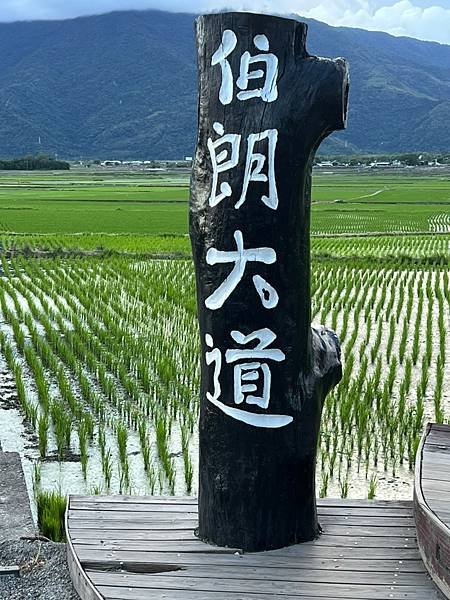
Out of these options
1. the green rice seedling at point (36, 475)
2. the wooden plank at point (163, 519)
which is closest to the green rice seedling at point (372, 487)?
the wooden plank at point (163, 519)

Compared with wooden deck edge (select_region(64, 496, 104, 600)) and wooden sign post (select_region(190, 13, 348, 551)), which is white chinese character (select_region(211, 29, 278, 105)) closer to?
wooden sign post (select_region(190, 13, 348, 551))

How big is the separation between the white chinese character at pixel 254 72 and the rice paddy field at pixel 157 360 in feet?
6.27

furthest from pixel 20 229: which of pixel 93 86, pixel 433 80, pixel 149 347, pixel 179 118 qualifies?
pixel 433 80

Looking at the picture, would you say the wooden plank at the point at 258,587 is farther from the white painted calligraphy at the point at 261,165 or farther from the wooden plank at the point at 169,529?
the white painted calligraphy at the point at 261,165

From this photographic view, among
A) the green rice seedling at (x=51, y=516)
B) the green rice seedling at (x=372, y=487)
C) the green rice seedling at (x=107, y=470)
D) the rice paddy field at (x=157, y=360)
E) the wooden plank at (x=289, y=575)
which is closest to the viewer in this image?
the wooden plank at (x=289, y=575)

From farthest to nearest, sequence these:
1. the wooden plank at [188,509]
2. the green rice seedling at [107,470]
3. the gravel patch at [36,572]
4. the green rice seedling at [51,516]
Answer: the green rice seedling at [107,470] → the green rice seedling at [51,516] → the wooden plank at [188,509] → the gravel patch at [36,572]

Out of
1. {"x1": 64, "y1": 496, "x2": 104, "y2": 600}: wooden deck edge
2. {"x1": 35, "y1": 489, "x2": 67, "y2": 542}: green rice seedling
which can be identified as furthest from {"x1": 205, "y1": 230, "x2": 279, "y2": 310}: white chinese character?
{"x1": 35, "y1": 489, "x2": 67, "y2": 542}: green rice seedling

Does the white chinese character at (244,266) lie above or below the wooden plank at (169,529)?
above

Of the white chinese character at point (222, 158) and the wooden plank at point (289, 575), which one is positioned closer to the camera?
the wooden plank at point (289, 575)

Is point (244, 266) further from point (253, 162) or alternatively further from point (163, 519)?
point (163, 519)

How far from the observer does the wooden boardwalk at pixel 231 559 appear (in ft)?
8.84

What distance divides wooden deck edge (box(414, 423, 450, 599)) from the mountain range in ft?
324

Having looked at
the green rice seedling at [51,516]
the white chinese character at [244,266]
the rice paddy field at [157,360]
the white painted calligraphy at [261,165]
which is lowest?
the rice paddy field at [157,360]

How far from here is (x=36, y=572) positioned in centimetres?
314
